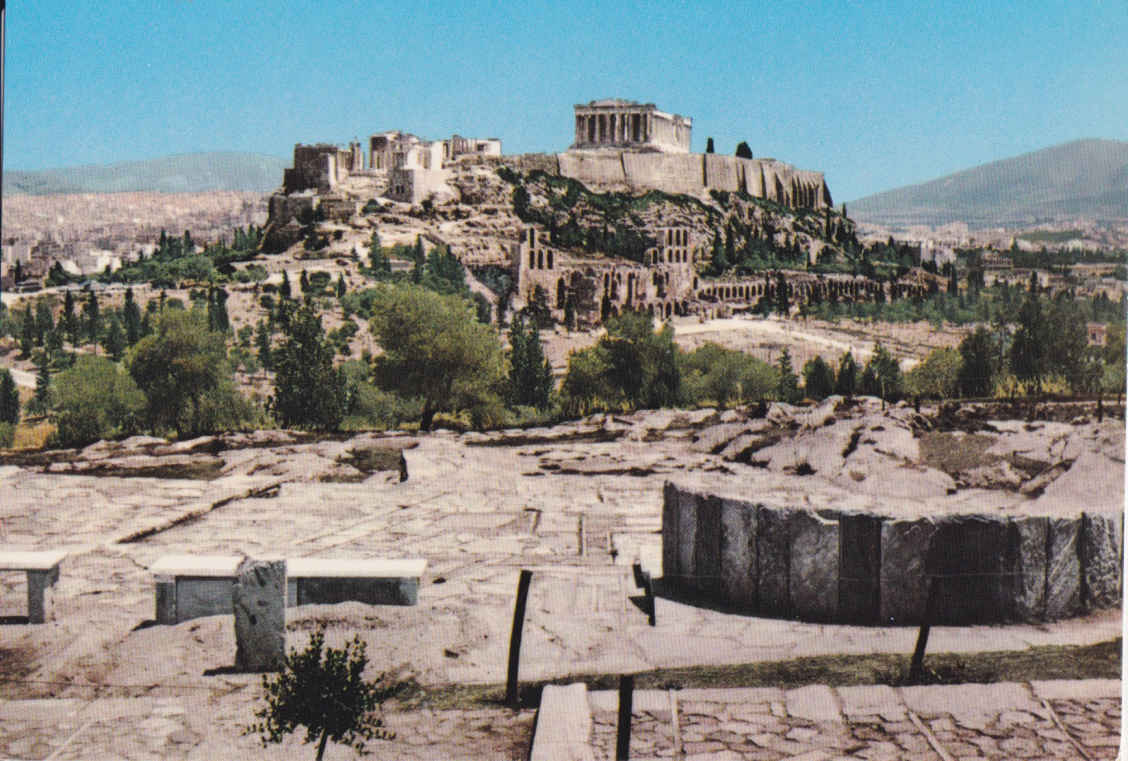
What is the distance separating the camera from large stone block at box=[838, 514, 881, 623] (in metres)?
4.21

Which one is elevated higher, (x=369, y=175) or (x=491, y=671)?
(x=369, y=175)

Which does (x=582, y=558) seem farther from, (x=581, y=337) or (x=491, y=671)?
(x=581, y=337)

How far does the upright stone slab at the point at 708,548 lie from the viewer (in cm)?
447

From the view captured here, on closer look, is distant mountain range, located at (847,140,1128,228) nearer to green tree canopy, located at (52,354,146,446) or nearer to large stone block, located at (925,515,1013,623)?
large stone block, located at (925,515,1013,623)

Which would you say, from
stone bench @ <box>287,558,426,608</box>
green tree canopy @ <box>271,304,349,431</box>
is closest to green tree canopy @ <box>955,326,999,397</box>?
stone bench @ <box>287,558,426,608</box>

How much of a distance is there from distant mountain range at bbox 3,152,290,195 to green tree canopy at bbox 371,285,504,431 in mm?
1525

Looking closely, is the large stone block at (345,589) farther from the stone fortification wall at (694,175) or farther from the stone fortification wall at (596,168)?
the stone fortification wall at (596,168)

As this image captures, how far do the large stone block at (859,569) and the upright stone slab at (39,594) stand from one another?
3159 millimetres

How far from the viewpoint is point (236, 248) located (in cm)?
709

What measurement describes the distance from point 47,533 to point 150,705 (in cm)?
173

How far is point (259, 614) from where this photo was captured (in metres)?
4.12

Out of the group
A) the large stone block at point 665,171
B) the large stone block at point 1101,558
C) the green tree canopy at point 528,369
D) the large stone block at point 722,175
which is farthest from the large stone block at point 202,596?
the large stone block at point 722,175

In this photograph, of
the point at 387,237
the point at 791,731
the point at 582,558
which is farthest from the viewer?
the point at 387,237

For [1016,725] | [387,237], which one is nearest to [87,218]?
[387,237]
